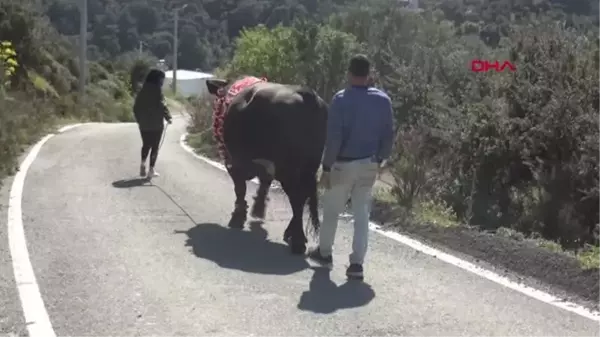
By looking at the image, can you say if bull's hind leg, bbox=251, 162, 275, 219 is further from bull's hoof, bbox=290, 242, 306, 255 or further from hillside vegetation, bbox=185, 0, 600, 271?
hillside vegetation, bbox=185, 0, 600, 271

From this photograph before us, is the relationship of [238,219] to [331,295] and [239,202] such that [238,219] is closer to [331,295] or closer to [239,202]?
[239,202]

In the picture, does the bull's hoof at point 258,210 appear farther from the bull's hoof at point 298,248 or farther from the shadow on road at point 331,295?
the shadow on road at point 331,295

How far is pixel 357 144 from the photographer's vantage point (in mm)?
7648

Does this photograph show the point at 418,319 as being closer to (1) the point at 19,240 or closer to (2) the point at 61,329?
(2) the point at 61,329

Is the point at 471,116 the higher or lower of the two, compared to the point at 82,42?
higher

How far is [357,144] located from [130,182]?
7.10 m

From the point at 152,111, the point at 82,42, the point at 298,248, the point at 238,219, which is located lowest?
the point at 82,42

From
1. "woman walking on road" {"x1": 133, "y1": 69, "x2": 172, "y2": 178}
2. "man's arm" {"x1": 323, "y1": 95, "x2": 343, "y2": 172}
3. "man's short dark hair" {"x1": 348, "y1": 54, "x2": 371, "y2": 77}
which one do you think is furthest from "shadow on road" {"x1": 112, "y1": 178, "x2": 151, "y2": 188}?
"man's short dark hair" {"x1": 348, "y1": 54, "x2": 371, "y2": 77}

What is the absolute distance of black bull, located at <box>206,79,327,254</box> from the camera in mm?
8555

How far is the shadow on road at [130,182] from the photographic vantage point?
13.6 meters

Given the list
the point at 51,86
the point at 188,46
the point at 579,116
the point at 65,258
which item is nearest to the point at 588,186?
the point at 579,116

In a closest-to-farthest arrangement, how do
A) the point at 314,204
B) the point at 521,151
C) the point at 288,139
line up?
the point at 288,139, the point at 314,204, the point at 521,151

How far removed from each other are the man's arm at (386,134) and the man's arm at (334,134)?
1.33 ft

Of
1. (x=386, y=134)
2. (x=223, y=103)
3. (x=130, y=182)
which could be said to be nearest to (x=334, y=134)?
(x=386, y=134)
